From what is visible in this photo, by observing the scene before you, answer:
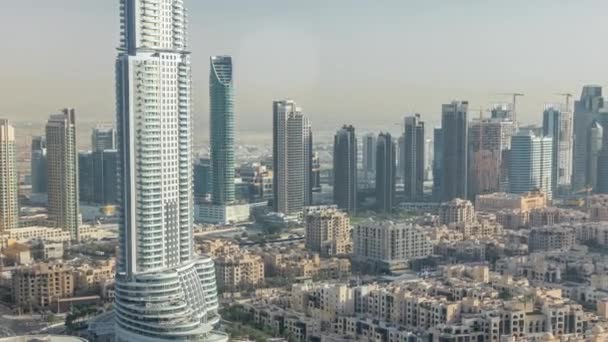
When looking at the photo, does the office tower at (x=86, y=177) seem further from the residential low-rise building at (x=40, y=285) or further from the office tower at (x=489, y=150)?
the office tower at (x=489, y=150)

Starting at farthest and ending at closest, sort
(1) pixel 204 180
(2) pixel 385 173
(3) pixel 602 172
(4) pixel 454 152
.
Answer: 1. (4) pixel 454 152
2. (3) pixel 602 172
3. (2) pixel 385 173
4. (1) pixel 204 180

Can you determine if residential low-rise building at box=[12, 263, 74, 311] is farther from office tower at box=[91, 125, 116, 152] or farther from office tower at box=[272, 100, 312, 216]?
Answer: office tower at box=[272, 100, 312, 216]

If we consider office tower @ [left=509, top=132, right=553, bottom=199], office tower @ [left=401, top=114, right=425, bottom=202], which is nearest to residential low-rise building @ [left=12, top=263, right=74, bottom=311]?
office tower @ [left=401, top=114, right=425, bottom=202]

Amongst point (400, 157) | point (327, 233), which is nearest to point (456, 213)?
point (327, 233)

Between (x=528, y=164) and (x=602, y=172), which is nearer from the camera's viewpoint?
(x=602, y=172)

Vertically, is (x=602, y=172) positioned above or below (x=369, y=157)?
below

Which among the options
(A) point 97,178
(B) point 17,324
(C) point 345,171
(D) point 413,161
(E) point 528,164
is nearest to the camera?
(B) point 17,324

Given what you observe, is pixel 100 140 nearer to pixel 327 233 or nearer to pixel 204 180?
pixel 327 233
